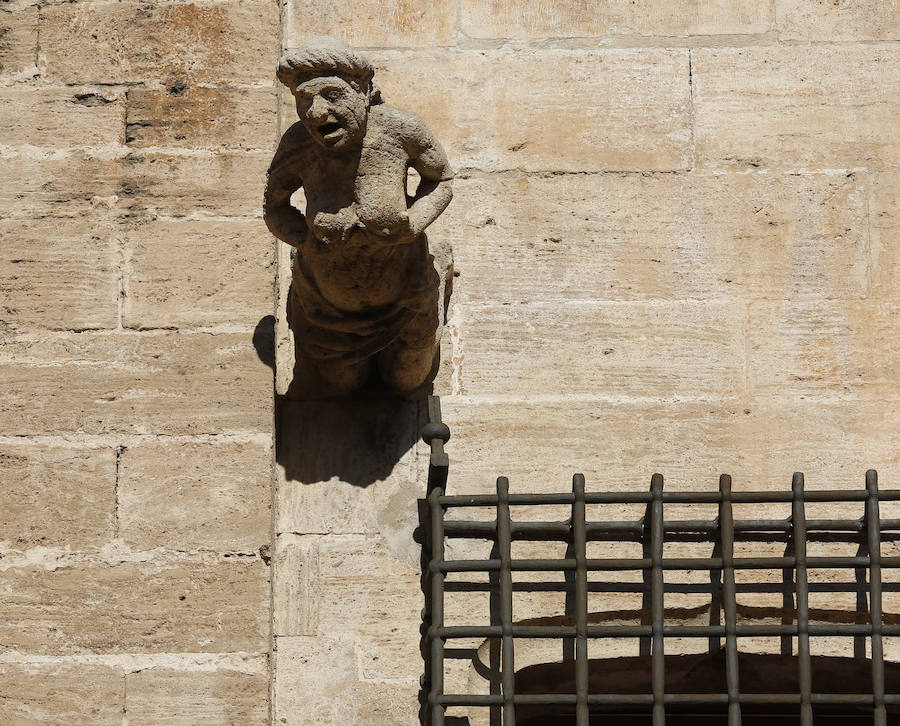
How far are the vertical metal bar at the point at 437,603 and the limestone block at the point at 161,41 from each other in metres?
1.16

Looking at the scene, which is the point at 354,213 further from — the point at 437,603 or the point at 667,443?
the point at 667,443

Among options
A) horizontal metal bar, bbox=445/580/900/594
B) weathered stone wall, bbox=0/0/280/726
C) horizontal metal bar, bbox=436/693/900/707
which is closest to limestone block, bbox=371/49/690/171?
weathered stone wall, bbox=0/0/280/726

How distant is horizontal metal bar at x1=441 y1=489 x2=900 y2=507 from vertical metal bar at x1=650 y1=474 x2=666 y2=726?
25 mm

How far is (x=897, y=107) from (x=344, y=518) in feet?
5.32

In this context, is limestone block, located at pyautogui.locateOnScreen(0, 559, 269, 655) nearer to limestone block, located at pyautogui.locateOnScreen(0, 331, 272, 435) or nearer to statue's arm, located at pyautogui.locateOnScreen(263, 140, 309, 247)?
limestone block, located at pyautogui.locateOnScreen(0, 331, 272, 435)

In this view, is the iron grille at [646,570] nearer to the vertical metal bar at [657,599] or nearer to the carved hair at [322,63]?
the vertical metal bar at [657,599]

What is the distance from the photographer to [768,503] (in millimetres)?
3666

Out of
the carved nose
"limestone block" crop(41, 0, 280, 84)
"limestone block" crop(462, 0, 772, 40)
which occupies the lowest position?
the carved nose

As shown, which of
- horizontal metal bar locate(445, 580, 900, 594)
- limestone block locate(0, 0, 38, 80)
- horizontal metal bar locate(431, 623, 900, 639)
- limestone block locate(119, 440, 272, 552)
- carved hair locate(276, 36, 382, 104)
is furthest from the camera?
limestone block locate(0, 0, 38, 80)

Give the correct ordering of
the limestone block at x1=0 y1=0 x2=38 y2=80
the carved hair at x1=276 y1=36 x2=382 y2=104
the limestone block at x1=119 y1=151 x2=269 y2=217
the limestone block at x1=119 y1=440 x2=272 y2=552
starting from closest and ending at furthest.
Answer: the carved hair at x1=276 y1=36 x2=382 y2=104 → the limestone block at x1=119 y1=440 x2=272 y2=552 → the limestone block at x1=119 y1=151 x2=269 y2=217 → the limestone block at x1=0 y1=0 x2=38 y2=80

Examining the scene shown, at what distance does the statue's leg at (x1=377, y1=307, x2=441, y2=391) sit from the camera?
359cm

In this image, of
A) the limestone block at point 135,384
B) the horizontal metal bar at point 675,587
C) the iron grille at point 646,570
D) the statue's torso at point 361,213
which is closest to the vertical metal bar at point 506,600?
the iron grille at point 646,570

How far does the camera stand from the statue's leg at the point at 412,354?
3586 mm

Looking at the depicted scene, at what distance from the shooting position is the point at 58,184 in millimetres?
3883
